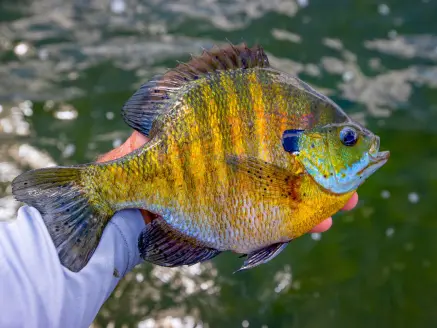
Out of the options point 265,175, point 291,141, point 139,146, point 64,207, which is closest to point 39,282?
point 64,207

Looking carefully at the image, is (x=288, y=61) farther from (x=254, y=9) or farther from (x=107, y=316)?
(x=107, y=316)

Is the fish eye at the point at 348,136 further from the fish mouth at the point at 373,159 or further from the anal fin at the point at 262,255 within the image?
the anal fin at the point at 262,255

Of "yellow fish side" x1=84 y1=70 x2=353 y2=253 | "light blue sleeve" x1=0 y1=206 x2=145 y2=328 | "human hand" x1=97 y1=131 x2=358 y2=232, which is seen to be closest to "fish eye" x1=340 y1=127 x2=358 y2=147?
"yellow fish side" x1=84 y1=70 x2=353 y2=253

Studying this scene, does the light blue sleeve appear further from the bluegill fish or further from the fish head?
the fish head

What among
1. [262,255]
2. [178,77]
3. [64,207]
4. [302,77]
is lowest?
[302,77]

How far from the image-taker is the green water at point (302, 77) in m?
3.39

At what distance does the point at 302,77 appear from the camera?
477cm

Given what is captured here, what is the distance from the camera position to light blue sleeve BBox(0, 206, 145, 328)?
1673 millimetres

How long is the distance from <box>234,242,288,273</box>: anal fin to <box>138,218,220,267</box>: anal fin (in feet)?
0.48

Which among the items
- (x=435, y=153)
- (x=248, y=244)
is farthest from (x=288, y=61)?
(x=248, y=244)

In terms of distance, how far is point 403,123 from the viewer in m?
4.55

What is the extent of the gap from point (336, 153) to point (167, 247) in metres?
0.74

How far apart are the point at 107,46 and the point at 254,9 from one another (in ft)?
5.68

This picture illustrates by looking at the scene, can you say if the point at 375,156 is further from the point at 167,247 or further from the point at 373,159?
the point at 167,247
